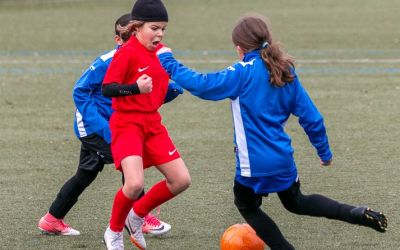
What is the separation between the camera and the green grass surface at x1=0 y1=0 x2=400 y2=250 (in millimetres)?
7570

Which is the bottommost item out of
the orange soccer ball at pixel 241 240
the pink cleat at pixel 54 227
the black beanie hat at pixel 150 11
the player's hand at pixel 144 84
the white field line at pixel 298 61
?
the white field line at pixel 298 61

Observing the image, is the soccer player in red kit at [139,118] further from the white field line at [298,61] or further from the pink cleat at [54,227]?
the white field line at [298,61]

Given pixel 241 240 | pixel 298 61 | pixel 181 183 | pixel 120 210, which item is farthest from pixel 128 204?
pixel 298 61

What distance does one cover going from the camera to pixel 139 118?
21.4 ft

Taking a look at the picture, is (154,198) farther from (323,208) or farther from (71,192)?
(323,208)

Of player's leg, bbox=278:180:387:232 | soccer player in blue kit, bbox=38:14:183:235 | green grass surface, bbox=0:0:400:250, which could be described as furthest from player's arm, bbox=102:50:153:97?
green grass surface, bbox=0:0:400:250

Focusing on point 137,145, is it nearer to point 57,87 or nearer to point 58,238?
point 58,238

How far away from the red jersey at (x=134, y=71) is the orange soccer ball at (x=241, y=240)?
3.20ft

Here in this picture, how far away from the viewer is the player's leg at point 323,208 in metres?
6.16

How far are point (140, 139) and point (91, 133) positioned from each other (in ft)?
2.87

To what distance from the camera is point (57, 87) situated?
15852 mm

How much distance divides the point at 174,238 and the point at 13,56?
13639 mm

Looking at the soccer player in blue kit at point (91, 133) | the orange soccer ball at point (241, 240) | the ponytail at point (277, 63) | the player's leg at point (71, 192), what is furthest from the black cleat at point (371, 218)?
the player's leg at point (71, 192)

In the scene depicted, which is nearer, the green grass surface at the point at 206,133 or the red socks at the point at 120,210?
the red socks at the point at 120,210
